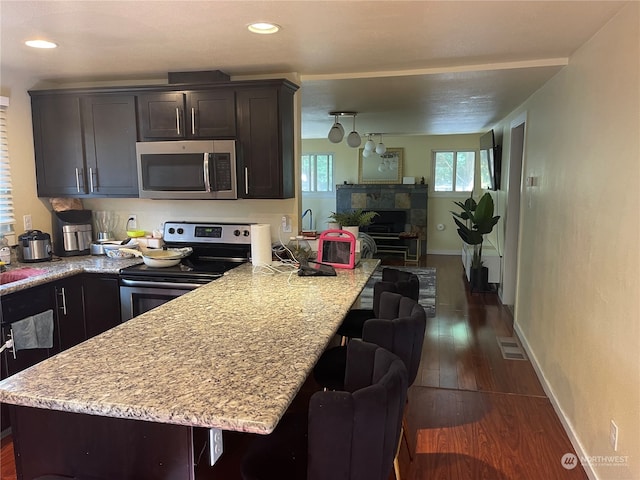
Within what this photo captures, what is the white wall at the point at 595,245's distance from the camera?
1872mm

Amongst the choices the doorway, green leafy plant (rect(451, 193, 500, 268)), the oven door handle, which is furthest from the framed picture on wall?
the oven door handle

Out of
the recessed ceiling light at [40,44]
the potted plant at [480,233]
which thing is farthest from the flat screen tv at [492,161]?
the recessed ceiling light at [40,44]

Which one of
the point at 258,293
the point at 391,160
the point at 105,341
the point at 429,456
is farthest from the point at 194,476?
the point at 391,160

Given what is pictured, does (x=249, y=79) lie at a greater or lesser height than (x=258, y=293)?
greater

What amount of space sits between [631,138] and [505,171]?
3651 mm

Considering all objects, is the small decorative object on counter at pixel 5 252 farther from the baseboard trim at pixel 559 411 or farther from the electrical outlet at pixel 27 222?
the baseboard trim at pixel 559 411

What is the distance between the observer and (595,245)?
2264 millimetres

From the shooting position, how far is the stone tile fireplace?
873 cm

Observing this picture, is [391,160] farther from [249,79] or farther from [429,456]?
[429,456]

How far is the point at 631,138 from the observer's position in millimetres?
1897

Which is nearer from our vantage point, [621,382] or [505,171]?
[621,382]

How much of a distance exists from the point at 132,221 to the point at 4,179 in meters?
0.91

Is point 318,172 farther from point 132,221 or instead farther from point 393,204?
point 132,221

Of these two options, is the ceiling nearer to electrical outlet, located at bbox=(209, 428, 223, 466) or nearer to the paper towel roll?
the paper towel roll
